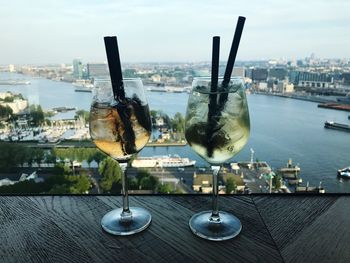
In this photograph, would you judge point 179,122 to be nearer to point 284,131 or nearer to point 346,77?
point 346,77

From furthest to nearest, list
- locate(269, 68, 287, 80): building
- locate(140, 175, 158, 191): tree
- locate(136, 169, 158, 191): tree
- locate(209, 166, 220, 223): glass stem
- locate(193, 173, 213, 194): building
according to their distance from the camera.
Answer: locate(269, 68, 287, 80): building, locate(136, 169, 158, 191): tree, locate(140, 175, 158, 191): tree, locate(193, 173, 213, 194): building, locate(209, 166, 220, 223): glass stem

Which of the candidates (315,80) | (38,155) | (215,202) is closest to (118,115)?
(215,202)

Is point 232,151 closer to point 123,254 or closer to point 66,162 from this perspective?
point 123,254

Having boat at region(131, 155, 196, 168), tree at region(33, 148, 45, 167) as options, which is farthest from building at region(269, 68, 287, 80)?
tree at region(33, 148, 45, 167)

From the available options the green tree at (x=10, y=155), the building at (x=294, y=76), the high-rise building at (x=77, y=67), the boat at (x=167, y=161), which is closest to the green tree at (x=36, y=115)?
the green tree at (x=10, y=155)

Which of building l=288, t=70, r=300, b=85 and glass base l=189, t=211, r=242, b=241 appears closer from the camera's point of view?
glass base l=189, t=211, r=242, b=241

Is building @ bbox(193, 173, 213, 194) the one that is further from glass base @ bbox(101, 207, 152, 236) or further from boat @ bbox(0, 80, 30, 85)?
boat @ bbox(0, 80, 30, 85)

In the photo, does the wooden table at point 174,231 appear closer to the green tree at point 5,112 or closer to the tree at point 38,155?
the tree at point 38,155

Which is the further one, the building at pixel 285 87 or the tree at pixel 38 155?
the building at pixel 285 87

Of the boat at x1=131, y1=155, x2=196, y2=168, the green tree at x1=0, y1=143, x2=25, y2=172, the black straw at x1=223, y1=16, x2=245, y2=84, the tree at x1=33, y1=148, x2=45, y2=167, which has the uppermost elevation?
the black straw at x1=223, y1=16, x2=245, y2=84
